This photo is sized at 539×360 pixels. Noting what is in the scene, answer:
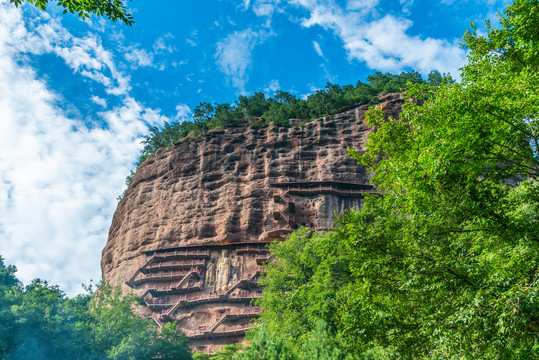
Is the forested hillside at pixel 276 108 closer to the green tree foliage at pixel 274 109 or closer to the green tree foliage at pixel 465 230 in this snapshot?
the green tree foliage at pixel 274 109

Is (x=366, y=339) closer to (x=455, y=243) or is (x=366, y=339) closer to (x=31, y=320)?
(x=455, y=243)

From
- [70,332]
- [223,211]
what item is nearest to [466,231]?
[70,332]

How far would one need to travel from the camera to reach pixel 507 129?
255 inches

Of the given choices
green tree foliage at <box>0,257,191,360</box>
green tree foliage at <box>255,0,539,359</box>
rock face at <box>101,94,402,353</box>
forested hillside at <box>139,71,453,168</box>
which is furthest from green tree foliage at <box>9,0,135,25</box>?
forested hillside at <box>139,71,453,168</box>

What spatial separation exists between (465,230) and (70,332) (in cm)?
2370

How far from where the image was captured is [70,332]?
22.5 metres

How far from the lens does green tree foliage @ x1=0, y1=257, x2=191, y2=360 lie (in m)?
20.5

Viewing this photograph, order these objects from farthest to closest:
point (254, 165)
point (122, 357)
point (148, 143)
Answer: point (148, 143), point (254, 165), point (122, 357)

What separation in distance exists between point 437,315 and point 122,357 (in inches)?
845

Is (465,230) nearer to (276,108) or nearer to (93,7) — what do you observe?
(93,7)

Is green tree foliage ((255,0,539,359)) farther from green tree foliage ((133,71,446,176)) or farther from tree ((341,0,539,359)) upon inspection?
green tree foliage ((133,71,446,176))

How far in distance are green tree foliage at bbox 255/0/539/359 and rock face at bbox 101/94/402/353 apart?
2465 centimetres

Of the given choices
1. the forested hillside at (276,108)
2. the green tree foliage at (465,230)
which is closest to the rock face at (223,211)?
the forested hillside at (276,108)

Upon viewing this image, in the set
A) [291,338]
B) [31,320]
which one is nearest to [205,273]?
[31,320]
